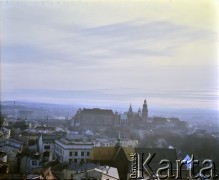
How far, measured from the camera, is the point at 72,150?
380 centimetres

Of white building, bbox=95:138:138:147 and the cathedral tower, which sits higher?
the cathedral tower

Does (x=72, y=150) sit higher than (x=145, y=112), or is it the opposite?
(x=145, y=112)

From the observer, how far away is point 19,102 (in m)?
3.69

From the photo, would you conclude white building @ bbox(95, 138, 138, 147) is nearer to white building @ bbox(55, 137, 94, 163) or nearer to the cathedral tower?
white building @ bbox(55, 137, 94, 163)

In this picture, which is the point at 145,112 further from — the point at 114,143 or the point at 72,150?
the point at 72,150

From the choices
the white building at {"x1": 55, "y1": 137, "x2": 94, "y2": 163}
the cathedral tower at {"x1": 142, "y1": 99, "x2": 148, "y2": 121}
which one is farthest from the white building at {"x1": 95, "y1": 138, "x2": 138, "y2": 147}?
the cathedral tower at {"x1": 142, "y1": 99, "x2": 148, "y2": 121}

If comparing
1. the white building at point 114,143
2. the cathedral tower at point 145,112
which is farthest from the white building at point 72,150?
the cathedral tower at point 145,112

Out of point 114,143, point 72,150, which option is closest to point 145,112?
point 114,143

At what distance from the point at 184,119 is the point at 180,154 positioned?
1.16 ft

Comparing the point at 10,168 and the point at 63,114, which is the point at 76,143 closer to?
the point at 63,114

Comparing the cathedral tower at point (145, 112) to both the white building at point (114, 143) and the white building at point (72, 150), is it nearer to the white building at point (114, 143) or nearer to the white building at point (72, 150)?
the white building at point (114, 143)

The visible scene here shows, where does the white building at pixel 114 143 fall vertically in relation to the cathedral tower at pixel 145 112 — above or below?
below

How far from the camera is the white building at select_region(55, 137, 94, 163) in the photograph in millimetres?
3750

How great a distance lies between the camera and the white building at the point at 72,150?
3750 mm
